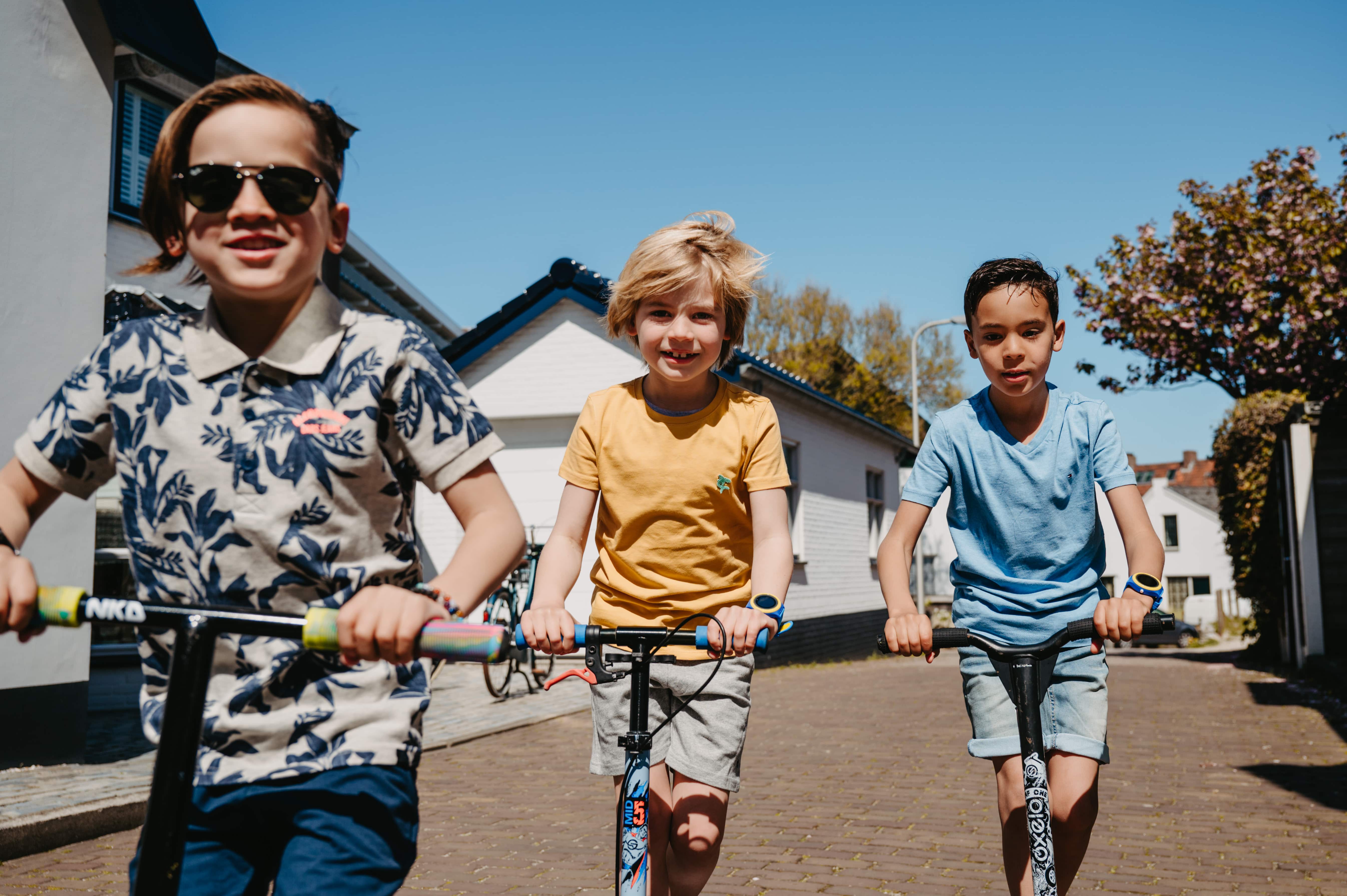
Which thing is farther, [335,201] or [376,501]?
[335,201]

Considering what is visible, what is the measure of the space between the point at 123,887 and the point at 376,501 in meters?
4.03

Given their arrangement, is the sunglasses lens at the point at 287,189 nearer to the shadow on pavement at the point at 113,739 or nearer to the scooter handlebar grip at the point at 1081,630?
the scooter handlebar grip at the point at 1081,630

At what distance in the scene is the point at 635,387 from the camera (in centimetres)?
342

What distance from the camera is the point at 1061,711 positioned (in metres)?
3.12

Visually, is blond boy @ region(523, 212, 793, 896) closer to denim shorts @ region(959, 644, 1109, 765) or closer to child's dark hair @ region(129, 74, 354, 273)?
denim shorts @ region(959, 644, 1109, 765)

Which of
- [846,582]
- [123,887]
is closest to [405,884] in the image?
[123,887]

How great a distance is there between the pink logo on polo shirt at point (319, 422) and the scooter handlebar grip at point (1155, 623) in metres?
1.89

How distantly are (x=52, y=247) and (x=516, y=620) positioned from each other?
7299 millimetres

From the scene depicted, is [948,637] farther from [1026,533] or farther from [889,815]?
[889,815]

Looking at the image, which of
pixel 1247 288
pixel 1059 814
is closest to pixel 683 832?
pixel 1059 814

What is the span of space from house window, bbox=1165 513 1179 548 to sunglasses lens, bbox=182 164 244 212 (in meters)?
60.0

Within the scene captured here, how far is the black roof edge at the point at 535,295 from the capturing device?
15570 mm

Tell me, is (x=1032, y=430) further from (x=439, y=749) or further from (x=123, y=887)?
(x=439, y=749)

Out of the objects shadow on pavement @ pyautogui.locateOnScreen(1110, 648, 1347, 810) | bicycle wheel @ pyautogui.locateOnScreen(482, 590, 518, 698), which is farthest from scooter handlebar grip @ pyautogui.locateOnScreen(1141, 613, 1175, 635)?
bicycle wheel @ pyautogui.locateOnScreen(482, 590, 518, 698)
